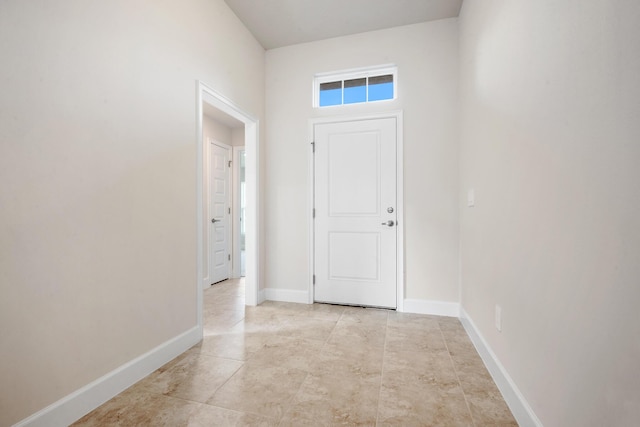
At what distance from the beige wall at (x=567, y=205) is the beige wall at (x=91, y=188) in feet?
6.86

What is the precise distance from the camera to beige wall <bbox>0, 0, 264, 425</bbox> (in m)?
1.23

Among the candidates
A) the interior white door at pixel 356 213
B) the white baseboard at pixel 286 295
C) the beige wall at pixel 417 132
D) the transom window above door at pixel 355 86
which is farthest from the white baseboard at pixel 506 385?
the transom window above door at pixel 355 86

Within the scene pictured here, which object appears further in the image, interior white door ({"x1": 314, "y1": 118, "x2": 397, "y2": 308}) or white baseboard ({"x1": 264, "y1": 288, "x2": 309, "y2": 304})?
white baseboard ({"x1": 264, "y1": 288, "x2": 309, "y2": 304})

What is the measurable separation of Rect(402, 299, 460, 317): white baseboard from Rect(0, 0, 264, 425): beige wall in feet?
6.66

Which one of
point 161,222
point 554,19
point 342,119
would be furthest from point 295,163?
point 554,19

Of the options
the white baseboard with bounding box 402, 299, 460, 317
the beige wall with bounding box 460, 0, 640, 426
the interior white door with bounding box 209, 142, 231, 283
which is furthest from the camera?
the interior white door with bounding box 209, 142, 231, 283

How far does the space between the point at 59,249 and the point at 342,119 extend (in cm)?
263

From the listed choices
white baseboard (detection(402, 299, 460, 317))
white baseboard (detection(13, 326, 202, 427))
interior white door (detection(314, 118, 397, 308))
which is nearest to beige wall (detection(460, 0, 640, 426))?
white baseboard (detection(402, 299, 460, 317))

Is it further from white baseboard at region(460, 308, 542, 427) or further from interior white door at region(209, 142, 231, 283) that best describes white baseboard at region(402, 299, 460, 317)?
interior white door at region(209, 142, 231, 283)

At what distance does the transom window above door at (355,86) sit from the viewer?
3164 mm

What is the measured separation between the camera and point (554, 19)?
114 cm

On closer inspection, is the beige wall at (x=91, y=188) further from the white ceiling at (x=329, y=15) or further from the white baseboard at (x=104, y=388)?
the white ceiling at (x=329, y=15)

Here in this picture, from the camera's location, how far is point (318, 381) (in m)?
1.76

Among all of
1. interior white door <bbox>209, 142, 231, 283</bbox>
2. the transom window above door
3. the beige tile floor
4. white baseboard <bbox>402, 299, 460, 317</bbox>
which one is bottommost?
the beige tile floor
